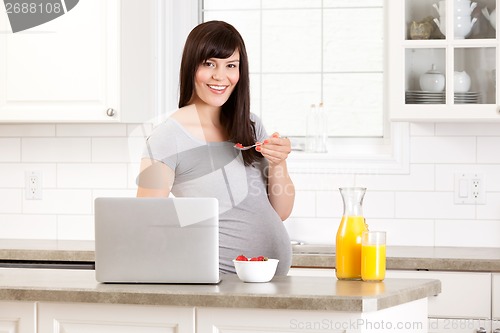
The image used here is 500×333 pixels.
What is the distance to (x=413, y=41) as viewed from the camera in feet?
12.5

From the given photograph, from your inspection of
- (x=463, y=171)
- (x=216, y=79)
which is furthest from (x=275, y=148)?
(x=463, y=171)

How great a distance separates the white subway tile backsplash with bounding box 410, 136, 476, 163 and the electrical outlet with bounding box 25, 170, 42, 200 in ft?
6.02

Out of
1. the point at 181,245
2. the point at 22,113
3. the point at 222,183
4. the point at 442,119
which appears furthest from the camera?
the point at 22,113

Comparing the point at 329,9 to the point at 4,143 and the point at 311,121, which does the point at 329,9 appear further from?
the point at 4,143

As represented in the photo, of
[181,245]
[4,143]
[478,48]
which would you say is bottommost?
[181,245]

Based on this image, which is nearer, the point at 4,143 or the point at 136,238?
the point at 136,238

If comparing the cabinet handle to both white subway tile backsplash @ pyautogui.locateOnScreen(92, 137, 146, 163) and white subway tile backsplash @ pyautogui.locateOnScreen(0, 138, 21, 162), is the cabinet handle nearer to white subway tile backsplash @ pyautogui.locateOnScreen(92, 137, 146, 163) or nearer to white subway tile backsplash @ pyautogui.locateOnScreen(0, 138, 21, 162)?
white subway tile backsplash @ pyautogui.locateOnScreen(92, 137, 146, 163)

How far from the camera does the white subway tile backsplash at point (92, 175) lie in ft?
14.3

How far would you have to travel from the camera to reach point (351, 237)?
2.51m

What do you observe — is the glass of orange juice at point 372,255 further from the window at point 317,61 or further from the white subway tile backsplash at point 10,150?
the white subway tile backsplash at point 10,150

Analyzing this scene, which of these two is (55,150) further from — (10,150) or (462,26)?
(462,26)

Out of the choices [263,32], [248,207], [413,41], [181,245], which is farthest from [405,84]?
[181,245]

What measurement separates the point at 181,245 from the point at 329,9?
2322 mm

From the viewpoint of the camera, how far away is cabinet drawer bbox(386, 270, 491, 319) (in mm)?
3424
